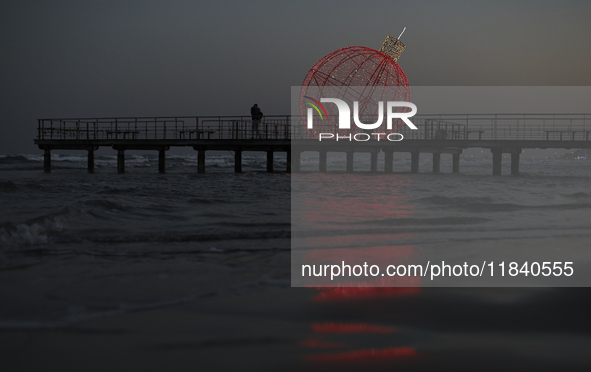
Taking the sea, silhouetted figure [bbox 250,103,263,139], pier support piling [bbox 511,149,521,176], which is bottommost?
the sea

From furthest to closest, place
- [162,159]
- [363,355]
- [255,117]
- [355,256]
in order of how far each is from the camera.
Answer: [162,159]
[255,117]
[355,256]
[363,355]

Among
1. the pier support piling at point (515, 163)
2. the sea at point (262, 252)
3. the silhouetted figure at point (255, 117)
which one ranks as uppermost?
the silhouetted figure at point (255, 117)

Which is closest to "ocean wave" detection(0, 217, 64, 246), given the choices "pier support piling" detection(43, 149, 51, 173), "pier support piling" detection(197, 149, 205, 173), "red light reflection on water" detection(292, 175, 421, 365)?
"red light reflection on water" detection(292, 175, 421, 365)

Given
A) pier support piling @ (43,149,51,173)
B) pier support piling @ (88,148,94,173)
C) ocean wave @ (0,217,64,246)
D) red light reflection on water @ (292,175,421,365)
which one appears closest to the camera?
red light reflection on water @ (292,175,421,365)

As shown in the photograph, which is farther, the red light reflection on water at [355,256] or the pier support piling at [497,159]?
the pier support piling at [497,159]

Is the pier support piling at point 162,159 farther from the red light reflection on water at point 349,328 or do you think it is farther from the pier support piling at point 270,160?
the red light reflection on water at point 349,328

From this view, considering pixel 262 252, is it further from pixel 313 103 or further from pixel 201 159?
pixel 201 159

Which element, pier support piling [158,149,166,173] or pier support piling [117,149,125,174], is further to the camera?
pier support piling [117,149,125,174]

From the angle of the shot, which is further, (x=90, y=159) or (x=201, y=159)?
(x=90, y=159)

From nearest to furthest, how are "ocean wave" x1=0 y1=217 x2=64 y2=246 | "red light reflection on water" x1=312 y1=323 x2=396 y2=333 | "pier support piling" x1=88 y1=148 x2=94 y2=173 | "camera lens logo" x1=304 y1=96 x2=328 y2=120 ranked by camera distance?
"red light reflection on water" x1=312 y1=323 x2=396 y2=333 < "ocean wave" x1=0 y1=217 x2=64 y2=246 < "camera lens logo" x1=304 y1=96 x2=328 y2=120 < "pier support piling" x1=88 y1=148 x2=94 y2=173

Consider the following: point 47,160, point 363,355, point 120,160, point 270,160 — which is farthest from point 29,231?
point 47,160

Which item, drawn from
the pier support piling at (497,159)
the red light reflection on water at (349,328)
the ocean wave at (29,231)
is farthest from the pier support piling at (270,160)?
the red light reflection on water at (349,328)

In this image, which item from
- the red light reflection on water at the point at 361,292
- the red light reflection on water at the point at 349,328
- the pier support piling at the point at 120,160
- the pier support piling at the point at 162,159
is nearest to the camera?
the red light reflection on water at the point at 349,328

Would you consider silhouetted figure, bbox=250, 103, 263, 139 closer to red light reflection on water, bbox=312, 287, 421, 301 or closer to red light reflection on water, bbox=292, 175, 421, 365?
red light reflection on water, bbox=292, 175, 421, 365
